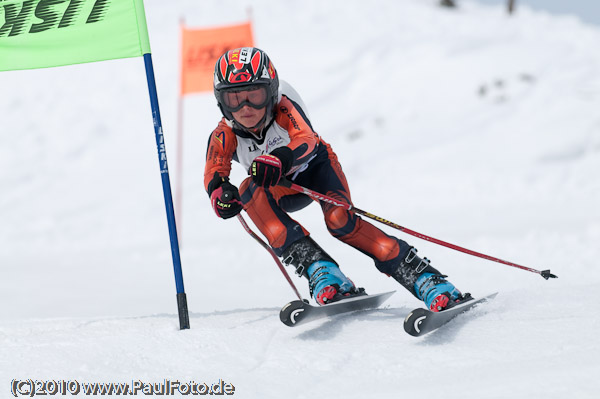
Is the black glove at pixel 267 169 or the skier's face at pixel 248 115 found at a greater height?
the skier's face at pixel 248 115

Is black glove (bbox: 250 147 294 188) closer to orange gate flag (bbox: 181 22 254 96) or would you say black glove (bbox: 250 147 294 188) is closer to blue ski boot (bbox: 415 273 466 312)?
blue ski boot (bbox: 415 273 466 312)

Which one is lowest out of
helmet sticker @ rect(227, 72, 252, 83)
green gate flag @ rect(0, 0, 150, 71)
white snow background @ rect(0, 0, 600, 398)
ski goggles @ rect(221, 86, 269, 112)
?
white snow background @ rect(0, 0, 600, 398)

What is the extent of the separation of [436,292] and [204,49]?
804 centimetres

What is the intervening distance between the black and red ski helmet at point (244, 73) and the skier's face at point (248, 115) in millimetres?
63

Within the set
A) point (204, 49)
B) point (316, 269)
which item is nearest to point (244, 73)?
point (316, 269)

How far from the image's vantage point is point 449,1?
23.5 m

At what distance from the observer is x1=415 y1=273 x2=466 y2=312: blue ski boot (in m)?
3.66

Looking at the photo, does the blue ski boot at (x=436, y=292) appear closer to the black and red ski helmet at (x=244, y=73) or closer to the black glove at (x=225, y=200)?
the black glove at (x=225, y=200)

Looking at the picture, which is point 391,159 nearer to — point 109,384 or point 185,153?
point 185,153

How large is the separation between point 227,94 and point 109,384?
1894 millimetres

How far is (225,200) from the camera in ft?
12.4

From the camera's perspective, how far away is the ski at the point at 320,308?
3439mm

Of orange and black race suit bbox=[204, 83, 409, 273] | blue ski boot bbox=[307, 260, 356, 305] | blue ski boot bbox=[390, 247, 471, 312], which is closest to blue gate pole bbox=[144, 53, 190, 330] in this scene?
orange and black race suit bbox=[204, 83, 409, 273]

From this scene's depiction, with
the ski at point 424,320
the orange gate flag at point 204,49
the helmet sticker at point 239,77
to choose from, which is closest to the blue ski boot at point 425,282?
the ski at point 424,320
